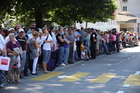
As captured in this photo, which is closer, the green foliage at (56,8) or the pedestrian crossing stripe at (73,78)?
the pedestrian crossing stripe at (73,78)

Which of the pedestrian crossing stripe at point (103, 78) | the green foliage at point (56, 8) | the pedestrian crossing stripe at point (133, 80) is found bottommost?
the pedestrian crossing stripe at point (103, 78)

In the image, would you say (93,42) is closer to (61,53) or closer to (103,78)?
(61,53)

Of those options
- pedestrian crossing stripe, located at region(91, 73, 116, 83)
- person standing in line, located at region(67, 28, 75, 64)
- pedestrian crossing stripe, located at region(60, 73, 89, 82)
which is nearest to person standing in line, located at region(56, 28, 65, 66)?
person standing in line, located at region(67, 28, 75, 64)

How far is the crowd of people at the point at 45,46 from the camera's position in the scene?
33.1 feet

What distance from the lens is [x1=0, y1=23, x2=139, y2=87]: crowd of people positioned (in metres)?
10.1

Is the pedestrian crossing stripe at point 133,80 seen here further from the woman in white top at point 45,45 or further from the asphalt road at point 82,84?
the woman in white top at point 45,45

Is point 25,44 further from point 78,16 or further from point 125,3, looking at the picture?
point 125,3

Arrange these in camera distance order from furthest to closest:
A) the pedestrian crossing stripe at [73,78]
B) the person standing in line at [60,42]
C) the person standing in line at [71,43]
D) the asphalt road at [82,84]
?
the person standing in line at [71,43]
the person standing in line at [60,42]
the pedestrian crossing stripe at [73,78]
the asphalt road at [82,84]

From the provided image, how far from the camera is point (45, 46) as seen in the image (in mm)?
12859

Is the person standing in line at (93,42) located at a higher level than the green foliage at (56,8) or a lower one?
lower

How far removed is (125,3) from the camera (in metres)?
80.4

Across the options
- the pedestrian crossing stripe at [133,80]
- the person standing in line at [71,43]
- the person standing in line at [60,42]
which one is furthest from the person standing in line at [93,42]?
the pedestrian crossing stripe at [133,80]

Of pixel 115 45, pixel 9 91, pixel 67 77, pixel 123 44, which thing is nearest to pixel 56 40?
pixel 67 77

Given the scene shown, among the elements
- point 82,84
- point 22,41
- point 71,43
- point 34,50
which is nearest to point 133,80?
point 82,84
